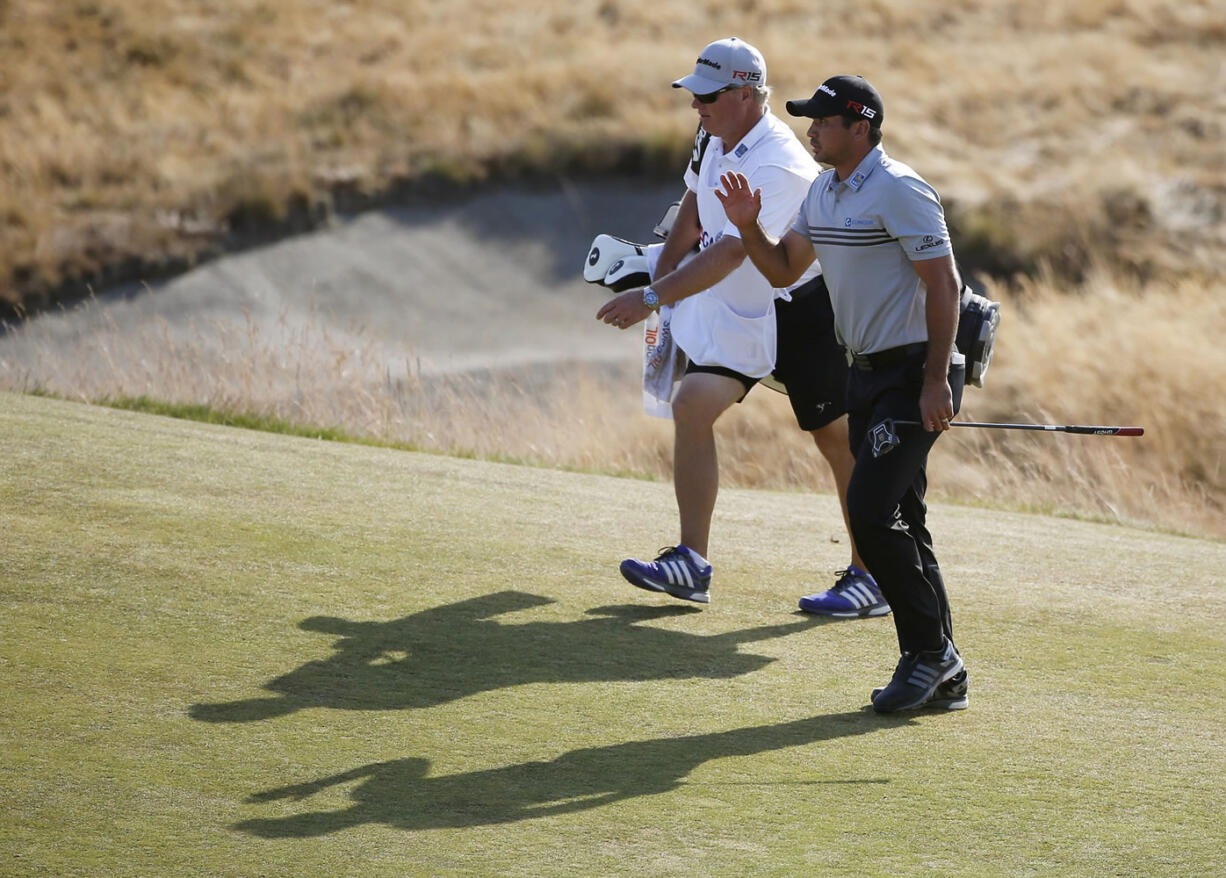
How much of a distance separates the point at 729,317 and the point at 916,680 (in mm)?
1681

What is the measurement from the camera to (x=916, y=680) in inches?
179

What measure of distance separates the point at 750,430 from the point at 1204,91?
19051 millimetres

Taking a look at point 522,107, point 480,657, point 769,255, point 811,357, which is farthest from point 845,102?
point 522,107

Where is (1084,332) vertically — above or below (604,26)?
below

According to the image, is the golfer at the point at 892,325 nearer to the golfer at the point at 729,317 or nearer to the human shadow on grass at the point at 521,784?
the human shadow on grass at the point at 521,784

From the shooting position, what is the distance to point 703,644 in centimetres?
517

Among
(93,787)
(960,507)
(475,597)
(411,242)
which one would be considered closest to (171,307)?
(411,242)

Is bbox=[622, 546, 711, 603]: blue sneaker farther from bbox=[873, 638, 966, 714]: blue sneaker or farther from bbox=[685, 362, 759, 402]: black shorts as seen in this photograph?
bbox=[873, 638, 966, 714]: blue sneaker

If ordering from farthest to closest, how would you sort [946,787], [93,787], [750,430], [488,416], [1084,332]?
1. [1084,332]
2. [750,430]
3. [488,416]
4. [946,787]
5. [93,787]

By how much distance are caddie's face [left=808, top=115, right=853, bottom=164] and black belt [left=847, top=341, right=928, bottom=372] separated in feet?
1.86

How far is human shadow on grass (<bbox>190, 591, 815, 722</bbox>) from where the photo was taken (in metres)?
4.36

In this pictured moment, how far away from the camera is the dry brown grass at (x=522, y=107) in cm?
2373

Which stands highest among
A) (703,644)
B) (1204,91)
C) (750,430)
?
(1204,91)

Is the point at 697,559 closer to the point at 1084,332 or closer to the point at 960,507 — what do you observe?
the point at 960,507
